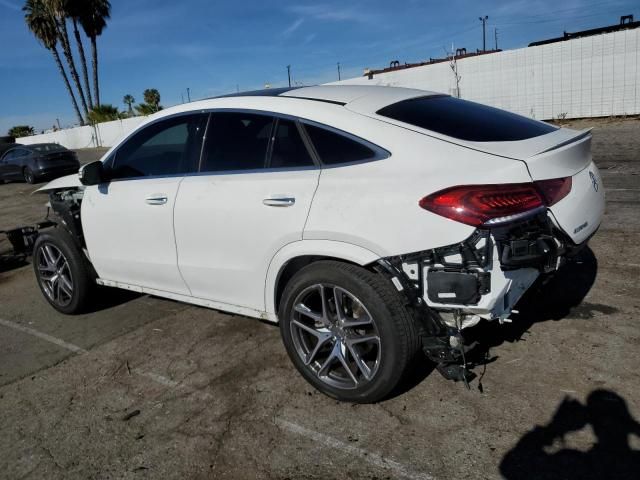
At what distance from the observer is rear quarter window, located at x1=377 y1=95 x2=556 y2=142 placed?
9.27 feet

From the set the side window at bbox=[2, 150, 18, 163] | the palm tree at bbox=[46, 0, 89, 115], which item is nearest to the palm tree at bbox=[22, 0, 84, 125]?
Result: the palm tree at bbox=[46, 0, 89, 115]

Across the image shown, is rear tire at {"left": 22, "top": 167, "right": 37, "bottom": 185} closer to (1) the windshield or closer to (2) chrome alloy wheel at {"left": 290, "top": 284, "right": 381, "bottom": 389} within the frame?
(1) the windshield

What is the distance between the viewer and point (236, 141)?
3375mm

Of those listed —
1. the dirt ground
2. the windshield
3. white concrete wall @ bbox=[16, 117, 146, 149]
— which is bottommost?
the dirt ground

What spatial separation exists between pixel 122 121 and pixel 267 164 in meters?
37.9

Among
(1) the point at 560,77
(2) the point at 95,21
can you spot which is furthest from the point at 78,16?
(1) the point at 560,77

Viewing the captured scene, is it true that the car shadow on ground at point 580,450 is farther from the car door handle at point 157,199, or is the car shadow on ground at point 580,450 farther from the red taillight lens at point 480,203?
the car door handle at point 157,199

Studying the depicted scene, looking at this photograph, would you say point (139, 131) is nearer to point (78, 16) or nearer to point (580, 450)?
point (580, 450)

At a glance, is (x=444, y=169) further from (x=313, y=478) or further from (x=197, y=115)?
(x=197, y=115)

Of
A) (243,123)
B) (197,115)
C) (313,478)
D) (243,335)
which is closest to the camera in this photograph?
(313,478)

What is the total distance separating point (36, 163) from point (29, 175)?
2.28 feet

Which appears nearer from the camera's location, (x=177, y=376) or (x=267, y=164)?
(x=267, y=164)

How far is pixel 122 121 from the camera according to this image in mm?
37375

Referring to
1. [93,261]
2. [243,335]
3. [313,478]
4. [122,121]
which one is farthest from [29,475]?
[122,121]
